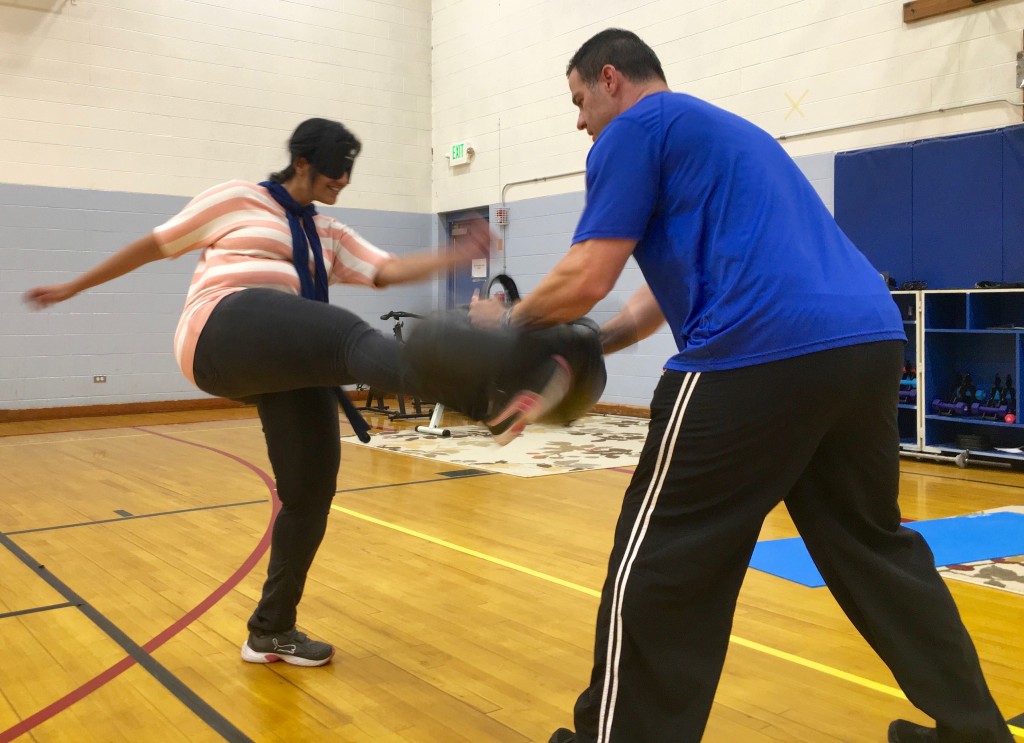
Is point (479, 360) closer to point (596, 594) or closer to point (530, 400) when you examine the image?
point (530, 400)

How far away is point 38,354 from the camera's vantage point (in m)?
8.88

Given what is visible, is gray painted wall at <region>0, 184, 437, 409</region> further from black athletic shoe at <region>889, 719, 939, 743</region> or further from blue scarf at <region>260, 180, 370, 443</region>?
black athletic shoe at <region>889, 719, 939, 743</region>

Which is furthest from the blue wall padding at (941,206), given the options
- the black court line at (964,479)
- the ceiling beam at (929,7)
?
the black court line at (964,479)

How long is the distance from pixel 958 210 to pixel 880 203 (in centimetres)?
61

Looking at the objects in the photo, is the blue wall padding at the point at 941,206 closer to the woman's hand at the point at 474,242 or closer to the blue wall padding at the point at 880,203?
the blue wall padding at the point at 880,203

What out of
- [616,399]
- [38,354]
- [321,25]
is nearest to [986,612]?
[616,399]

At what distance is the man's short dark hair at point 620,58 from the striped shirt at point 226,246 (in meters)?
0.86

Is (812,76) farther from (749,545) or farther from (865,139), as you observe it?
(749,545)

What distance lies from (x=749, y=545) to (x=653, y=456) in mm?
233

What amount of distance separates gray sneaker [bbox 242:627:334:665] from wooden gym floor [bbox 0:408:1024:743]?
0.03 m

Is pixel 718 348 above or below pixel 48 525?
above

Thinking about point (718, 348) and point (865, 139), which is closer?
point (718, 348)

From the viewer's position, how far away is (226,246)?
2.18 meters

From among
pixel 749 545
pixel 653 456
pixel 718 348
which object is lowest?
pixel 749 545
